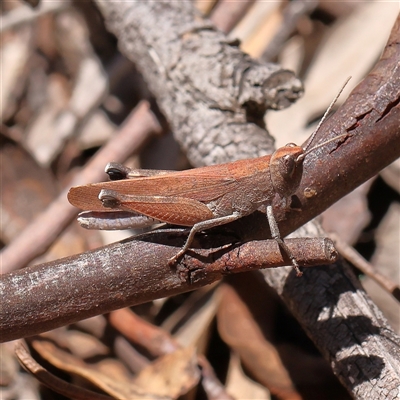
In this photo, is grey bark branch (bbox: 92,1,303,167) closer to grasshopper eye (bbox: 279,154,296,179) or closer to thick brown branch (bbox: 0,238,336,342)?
grasshopper eye (bbox: 279,154,296,179)

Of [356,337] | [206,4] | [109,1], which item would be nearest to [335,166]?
[356,337]

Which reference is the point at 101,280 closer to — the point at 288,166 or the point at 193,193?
the point at 193,193

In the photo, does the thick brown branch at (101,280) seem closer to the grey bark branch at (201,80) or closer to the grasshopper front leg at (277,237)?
the grasshopper front leg at (277,237)

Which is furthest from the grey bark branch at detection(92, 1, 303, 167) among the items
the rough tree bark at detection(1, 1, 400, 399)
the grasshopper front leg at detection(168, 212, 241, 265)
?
the grasshopper front leg at detection(168, 212, 241, 265)

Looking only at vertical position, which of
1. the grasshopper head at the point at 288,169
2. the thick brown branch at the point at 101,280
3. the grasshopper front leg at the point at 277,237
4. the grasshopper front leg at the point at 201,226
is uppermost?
the grasshopper head at the point at 288,169

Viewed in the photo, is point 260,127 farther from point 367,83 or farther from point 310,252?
point 310,252

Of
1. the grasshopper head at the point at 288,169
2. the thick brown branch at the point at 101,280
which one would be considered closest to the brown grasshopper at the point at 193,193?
the grasshopper head at the point at 288,169

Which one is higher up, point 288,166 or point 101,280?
point 288,166

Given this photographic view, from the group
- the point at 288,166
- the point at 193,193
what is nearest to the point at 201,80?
the point at 193,193
